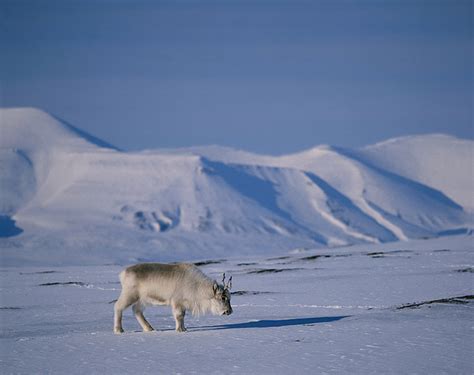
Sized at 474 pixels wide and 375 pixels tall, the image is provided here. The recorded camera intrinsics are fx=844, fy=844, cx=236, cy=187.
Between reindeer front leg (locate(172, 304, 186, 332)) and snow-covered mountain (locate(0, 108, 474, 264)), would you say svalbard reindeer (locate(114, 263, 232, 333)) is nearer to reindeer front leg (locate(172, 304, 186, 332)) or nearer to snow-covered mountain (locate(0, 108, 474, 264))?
reindeer front leg (locate(172, 304, 186, 332))

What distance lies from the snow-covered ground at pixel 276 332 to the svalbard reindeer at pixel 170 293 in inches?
17.2

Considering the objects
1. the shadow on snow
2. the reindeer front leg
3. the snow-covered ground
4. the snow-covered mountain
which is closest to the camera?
the snow-covered ground

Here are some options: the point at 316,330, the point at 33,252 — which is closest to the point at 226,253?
the point at 33,252

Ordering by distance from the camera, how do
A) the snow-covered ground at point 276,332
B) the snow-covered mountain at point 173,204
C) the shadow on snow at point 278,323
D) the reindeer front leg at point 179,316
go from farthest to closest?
the snow-covered mountain at point 173,204 < the shadow on snow at point 278,323 < the reindeer front leg at point 179,316 < the snow-covered ground at point 276,332

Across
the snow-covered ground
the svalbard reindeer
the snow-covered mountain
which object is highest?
the snow-covered mountain

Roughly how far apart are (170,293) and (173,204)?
459 feet

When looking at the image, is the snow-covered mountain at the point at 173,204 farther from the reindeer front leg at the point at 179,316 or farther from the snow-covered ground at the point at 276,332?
the reindeer front leg at the point at 179,316

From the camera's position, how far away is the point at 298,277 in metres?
29.0

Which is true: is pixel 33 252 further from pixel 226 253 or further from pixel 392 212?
pixel 392 212

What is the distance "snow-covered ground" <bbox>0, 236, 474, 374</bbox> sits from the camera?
13164 millimetres

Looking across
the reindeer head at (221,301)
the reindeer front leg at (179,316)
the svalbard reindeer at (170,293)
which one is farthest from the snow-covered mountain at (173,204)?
the reindeer head at (221,301)

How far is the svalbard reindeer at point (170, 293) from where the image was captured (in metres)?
16.3

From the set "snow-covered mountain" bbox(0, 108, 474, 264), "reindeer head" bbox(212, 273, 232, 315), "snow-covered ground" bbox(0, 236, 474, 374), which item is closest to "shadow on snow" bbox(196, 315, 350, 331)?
"snow-covered ground" bbox(0, 236, 474, 374)

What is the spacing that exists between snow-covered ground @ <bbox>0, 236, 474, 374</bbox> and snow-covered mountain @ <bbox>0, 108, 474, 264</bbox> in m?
95.6
